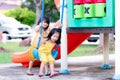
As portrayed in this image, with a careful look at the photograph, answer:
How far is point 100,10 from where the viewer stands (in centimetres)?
883

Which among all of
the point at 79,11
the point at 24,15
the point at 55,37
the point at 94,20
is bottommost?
the point at 24,15

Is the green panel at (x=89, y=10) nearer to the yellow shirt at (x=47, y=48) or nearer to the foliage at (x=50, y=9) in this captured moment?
the yellow shirt at (x=47, y=48)

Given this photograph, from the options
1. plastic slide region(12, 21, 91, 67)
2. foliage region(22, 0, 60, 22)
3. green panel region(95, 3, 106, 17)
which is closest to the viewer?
green panel region(95, 3, 106, 17)

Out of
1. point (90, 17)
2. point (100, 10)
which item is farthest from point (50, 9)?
point (100, 10)

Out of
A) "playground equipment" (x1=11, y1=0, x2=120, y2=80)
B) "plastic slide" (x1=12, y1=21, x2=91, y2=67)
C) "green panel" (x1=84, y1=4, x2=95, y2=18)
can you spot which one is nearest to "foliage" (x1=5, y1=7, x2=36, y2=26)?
"plastic slide" (x1=12, y1=21, x2=91, y2=67)

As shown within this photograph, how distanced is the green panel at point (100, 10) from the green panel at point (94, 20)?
92 millimetres

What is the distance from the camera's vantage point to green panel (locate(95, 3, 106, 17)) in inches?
346

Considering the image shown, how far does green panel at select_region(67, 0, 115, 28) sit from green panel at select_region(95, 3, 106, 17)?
0.09 meters

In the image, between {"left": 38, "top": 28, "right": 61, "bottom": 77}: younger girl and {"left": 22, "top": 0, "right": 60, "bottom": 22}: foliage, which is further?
{"left": 22, "top": 0, "right": 60, "bottom": 22}: foliage

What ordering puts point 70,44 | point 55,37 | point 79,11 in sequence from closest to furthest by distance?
point 55,37 → point 79,11 → point 70,44

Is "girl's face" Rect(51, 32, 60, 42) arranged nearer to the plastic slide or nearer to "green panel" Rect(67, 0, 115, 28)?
"green panel" Rect(67, 0, 115, 28)

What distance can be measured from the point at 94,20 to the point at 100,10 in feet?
0.98

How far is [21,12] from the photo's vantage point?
40.6 metres

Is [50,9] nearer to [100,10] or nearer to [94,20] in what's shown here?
[94,20]
